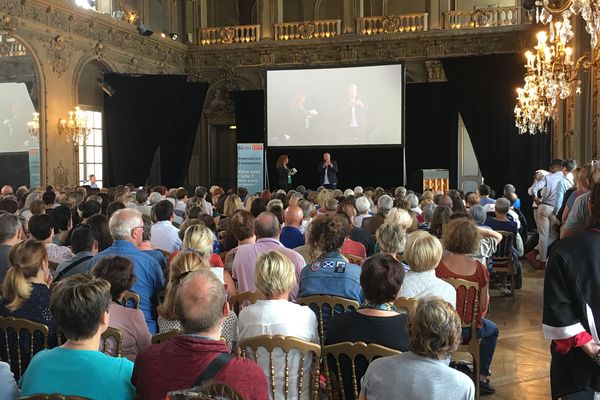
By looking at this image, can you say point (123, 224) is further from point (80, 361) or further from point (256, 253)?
Result: point (80, 361)

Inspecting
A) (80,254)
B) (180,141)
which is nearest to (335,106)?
(180,141)

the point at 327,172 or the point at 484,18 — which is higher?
the point at 484,18

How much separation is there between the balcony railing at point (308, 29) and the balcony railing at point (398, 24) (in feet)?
2.46

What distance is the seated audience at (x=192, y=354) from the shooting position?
211 centimetres

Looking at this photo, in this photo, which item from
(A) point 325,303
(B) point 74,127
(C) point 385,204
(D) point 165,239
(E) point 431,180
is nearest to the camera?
Result: (A) point 325,303

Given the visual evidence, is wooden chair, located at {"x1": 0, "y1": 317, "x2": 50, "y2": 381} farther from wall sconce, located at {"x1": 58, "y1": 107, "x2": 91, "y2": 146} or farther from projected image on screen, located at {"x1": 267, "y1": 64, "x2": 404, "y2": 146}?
projected image on screen, located at {"x1": 267, "y1": 64, "x2": 404, "y2": 146}

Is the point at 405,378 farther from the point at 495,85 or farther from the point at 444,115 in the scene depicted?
the point at 444,115

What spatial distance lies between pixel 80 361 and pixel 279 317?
106 cm

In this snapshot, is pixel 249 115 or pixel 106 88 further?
pixel 249 115

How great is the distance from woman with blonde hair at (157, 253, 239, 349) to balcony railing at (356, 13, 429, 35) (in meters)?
14.7

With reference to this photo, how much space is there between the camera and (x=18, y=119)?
610 inches

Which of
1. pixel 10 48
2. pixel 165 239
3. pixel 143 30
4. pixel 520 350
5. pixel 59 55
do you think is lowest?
pixel 520 350

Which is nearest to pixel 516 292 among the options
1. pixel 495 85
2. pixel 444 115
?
pixel 495 85

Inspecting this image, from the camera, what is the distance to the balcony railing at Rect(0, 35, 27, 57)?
47.0ft
